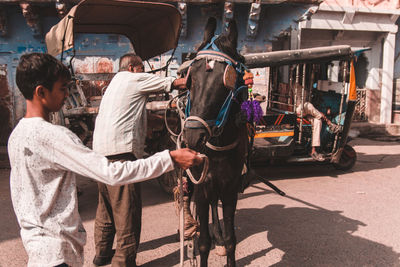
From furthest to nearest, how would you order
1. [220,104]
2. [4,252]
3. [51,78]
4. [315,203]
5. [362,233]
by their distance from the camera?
[315,203] → [362,233] → [4,252] → [220,104] → [51,78]

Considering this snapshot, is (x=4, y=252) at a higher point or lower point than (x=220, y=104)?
lower

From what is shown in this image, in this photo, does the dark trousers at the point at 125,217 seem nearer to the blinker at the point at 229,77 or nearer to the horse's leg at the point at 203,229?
the horse's leg at the point at 203,229

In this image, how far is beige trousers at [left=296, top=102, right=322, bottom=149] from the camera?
265 inches

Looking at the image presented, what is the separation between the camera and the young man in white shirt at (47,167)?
4.57ft

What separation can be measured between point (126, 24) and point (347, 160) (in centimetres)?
558

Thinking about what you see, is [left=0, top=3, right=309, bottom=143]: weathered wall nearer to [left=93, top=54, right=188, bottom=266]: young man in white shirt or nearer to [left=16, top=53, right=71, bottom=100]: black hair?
[left=93, top=54, right=188, bottom=266]: young man in white shirt

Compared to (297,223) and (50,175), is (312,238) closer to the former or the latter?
(297,223)

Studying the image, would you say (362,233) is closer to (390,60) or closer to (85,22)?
(85,22)

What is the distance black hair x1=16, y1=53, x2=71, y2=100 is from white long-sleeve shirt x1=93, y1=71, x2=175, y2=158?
4.91ft

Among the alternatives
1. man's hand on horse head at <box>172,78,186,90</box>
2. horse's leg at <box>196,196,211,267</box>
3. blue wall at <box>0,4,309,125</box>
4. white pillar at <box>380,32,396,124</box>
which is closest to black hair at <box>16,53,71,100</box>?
man's hand on horse head at <box>172,78,186,90</box>

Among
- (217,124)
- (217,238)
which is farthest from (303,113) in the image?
(217,124)

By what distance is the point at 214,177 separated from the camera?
275 centimetres

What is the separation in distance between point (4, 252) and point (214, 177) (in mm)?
2590

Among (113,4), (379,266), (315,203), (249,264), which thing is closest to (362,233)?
(379,266)
